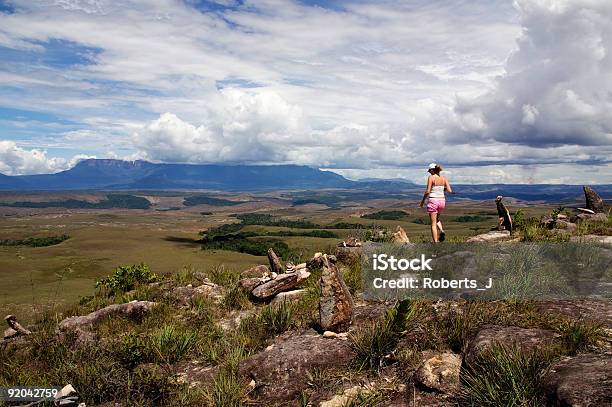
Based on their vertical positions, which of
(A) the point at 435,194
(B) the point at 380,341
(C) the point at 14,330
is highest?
(A) the point at 435,194

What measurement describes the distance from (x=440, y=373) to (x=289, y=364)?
2929mm

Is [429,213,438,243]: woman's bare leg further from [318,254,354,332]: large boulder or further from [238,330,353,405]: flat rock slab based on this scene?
[238,330,353,405]: flat rock slab

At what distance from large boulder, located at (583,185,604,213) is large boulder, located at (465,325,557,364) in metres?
19.5

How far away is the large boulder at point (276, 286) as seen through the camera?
44.2 feet

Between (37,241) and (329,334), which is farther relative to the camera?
(37,241)

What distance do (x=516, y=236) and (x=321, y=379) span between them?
1336 cm

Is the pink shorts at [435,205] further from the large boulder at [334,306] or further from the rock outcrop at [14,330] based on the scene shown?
the rock outcrop at [14,330]

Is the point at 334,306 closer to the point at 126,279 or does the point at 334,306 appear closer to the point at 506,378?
the point at 506,378

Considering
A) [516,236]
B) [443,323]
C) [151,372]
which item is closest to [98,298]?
[151,372]

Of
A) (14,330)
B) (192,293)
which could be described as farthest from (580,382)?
(14,330)

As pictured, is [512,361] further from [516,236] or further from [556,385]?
[516,236]

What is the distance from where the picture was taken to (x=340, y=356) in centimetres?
834

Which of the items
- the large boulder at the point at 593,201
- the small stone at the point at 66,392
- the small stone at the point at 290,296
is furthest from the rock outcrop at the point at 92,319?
the large boulder at the point at 593,201

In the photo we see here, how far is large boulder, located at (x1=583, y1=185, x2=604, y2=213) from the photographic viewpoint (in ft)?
76.7
